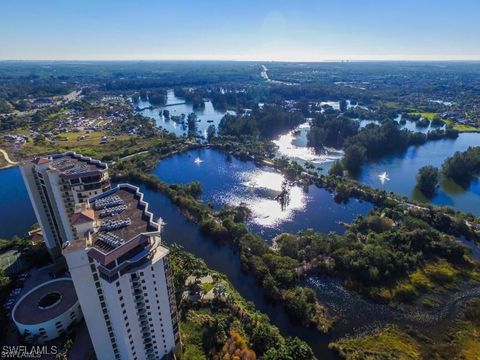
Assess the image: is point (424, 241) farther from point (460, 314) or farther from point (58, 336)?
point (58, 336)

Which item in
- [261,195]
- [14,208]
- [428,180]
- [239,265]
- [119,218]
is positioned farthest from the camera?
[428,180]

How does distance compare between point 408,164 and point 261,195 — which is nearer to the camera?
point 261,195

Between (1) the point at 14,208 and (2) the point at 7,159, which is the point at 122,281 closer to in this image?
(1) the point at 14,208

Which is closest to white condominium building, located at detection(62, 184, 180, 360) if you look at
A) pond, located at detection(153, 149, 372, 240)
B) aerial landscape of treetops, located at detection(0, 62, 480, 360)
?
aerial landscape of treetops, located at detection(0, 62, 480, 360)

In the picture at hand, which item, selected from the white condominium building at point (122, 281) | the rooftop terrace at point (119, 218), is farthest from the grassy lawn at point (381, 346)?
the rooftop terrace at point (119, 218)

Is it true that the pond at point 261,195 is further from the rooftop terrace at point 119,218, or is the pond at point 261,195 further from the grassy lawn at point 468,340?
the rooftop terrace at point 119,218

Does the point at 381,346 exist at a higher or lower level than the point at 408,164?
higher

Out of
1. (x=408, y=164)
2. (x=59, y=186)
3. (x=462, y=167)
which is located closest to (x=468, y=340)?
(x=59, y=186)
